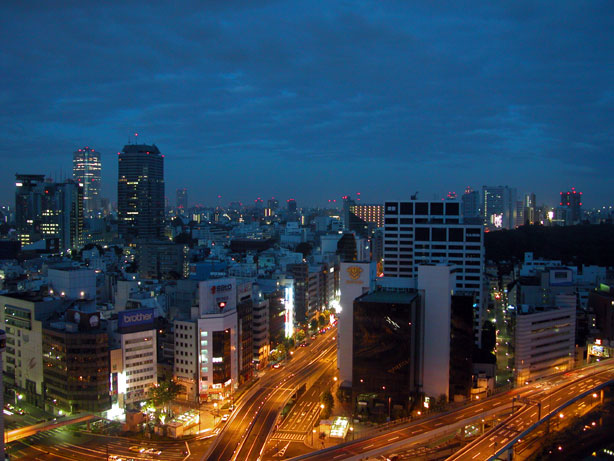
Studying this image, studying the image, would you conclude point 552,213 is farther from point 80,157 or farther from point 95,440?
point 80,157

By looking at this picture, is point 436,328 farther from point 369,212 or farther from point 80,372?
point 369,212

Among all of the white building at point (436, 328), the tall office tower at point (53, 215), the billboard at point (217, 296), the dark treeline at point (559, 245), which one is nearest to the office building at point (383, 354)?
the white building at point (436, 328)

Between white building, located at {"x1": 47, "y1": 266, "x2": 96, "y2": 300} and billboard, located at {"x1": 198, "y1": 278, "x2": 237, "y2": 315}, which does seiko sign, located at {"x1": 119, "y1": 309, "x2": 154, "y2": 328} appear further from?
white building, located at {"x1": 47, "y1": 266, "x2": 96, "y2": 300}

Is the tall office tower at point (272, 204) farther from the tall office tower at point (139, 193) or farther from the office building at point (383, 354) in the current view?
the office building at point (383, 354)

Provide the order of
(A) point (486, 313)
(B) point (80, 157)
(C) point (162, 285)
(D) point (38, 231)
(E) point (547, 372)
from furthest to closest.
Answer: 1. (B) point (80, 157)
2. (D) point (38, 231)
3. (C) point (162, 285)
4. (A) point (486, 313)
5. (E) point (547, 372)

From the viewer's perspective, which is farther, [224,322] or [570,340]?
[570,340]

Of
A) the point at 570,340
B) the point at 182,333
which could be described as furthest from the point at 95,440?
the point at 570,340
